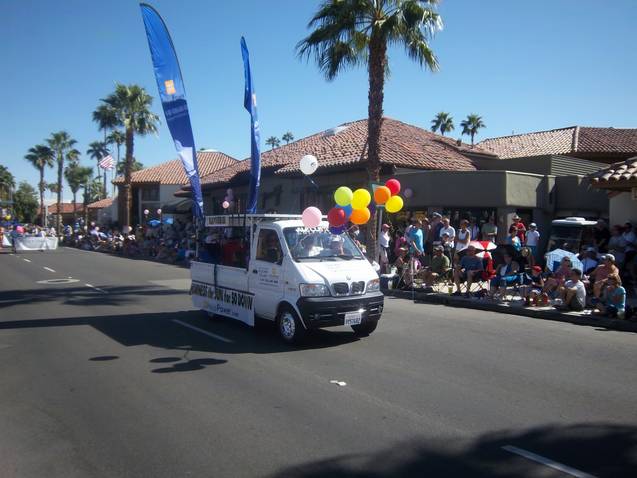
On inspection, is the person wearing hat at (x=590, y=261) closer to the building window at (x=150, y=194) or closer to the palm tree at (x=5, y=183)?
the building window at (x=150, y=194)

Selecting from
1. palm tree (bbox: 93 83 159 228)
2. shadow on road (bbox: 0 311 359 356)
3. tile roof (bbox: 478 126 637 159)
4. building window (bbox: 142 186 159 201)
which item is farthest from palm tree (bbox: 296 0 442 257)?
building window (bbox: 142 186 159 201)

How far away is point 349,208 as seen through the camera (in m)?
10.4

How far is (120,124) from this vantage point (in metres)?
40.2

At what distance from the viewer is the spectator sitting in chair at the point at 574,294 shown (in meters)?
10.8

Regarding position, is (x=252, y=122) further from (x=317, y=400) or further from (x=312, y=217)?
(x=317, y=400)

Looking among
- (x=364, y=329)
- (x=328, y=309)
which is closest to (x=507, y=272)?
(x=364, y=329)

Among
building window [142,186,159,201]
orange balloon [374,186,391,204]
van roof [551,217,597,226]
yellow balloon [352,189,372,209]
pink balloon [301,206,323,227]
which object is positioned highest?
building window [142,186,159,201]

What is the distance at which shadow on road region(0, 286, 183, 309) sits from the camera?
42.9ft

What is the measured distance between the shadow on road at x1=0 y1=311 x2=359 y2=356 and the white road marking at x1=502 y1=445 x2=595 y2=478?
162 inches

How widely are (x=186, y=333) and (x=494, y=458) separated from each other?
245 inches

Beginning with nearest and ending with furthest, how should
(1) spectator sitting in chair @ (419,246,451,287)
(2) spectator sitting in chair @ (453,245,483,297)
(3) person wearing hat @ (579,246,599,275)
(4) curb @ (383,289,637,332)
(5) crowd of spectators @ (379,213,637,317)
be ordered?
Answer: (4) curb @ (383,289,637,332), (5) crowd of spectators @ (379,213,637,317), (3) person wearing hat @ (579,246,599,275), (2) spectator sitting in chair @ (453,245,483,297), (1) spectator sitting in chair @ (419,246,451,287)

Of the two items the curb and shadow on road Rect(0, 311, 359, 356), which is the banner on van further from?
the curb

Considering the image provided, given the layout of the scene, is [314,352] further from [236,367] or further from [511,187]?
[511,187]

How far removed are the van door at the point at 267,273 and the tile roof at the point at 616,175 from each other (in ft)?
31.5
